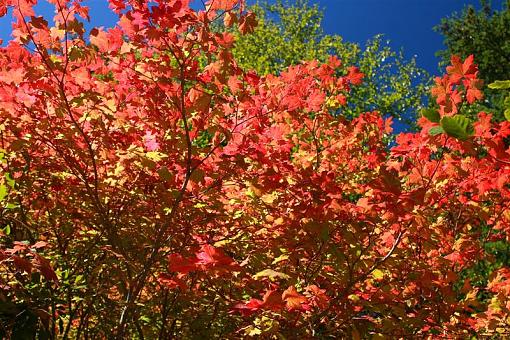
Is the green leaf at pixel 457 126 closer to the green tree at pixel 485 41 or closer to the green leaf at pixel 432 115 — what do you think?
the green leaf at pixel 432 115

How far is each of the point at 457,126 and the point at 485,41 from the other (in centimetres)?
1958

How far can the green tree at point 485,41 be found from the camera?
17.3 meters

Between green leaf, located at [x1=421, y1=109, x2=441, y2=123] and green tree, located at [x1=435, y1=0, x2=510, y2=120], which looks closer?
green leaf, located at [x1=421, y1=109, x2=441, y2=123]

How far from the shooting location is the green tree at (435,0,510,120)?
1728 cm

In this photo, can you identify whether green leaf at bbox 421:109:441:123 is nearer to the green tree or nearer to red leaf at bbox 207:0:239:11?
red leaf at bbox 207:0:239:11

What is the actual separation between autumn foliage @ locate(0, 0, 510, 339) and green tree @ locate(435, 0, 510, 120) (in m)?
14.7

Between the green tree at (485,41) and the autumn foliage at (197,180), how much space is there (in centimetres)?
1471

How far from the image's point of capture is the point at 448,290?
3.96 metres

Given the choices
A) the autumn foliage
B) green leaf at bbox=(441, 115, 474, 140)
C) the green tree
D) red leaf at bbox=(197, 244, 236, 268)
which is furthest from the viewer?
the green tree

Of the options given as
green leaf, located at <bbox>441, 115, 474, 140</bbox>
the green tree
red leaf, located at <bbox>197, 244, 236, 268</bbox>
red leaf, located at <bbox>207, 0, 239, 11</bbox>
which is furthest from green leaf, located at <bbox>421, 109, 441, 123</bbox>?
the green tree

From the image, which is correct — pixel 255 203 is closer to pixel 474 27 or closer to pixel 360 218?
pixel 360 218

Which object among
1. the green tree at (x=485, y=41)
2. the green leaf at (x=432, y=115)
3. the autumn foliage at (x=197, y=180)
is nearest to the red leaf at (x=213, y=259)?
the autumn foliage at (x=197, y=180)

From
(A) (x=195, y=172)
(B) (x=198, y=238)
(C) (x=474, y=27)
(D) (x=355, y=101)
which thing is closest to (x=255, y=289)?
(B) (x=198, y=238)

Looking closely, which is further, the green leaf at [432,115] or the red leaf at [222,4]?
the red leaf at [222,4]
